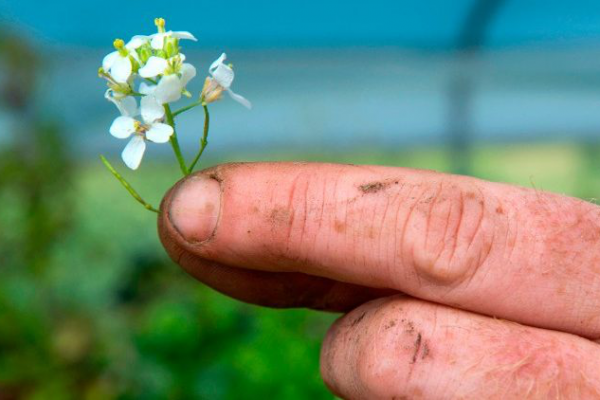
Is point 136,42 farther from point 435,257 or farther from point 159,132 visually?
point 435,257

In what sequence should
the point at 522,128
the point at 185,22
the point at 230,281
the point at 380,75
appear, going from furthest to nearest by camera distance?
1. the point at 522,128
2. the point at 380,75
3. the point at 185,22
4. the point at 230,281

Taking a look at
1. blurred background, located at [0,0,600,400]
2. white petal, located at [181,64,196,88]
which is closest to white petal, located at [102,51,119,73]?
white petal, located at [181,64,196,88]

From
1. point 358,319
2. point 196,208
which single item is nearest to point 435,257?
point 358,319

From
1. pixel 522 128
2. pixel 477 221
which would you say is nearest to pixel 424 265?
pixel 477 221

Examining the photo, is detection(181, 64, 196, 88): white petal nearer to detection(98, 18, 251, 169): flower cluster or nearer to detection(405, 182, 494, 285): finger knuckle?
detection(98, 18, 251, 169): flower cluster

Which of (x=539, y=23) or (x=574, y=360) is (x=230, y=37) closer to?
(x=539, y=23)

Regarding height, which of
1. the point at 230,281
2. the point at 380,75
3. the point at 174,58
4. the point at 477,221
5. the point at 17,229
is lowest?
the point at 17,229

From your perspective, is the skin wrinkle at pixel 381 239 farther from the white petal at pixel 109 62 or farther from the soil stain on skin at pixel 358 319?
the white petal at pixel 109 62
